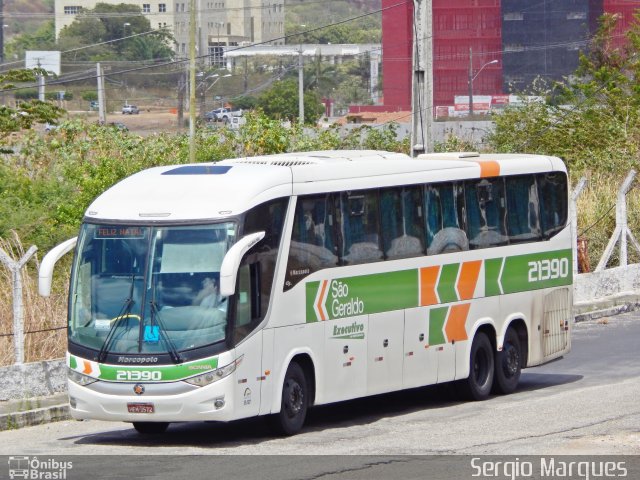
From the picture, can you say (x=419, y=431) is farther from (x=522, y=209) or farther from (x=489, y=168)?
(x=522, y=209)

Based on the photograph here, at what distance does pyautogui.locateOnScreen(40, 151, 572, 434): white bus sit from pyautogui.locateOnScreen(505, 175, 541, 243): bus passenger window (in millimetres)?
44

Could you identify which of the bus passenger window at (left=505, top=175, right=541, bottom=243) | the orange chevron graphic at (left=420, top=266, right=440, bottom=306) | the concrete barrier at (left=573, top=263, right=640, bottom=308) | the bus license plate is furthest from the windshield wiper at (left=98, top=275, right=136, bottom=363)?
the concrete barrier at (left=573, top=263, right=640, bottom=308)

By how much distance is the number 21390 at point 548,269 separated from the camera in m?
18.3

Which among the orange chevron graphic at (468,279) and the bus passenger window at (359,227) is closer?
the bus passenger window at (359,227)

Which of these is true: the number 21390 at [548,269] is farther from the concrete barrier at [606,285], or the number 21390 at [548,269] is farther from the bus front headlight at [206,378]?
the concrete barrier at [606,285]

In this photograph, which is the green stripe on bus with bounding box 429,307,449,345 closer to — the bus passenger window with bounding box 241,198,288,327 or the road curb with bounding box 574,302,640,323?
the bus passenger window with bounding box 241,198,288,327

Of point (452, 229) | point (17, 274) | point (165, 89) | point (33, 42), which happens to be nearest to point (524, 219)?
point (452, 229)

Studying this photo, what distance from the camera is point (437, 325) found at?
16422mm

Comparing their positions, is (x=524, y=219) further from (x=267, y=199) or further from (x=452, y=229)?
(x=267, y=199)

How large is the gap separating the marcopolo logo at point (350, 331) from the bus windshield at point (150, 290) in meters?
2.02

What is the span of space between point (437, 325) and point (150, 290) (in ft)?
14.9

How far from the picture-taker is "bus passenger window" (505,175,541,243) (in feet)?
59.1

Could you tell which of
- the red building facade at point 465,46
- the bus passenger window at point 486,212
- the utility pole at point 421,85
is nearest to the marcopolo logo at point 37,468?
the bus passenger window at point 486,212

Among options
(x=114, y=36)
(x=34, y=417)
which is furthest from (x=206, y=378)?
(x=114, y=36)
